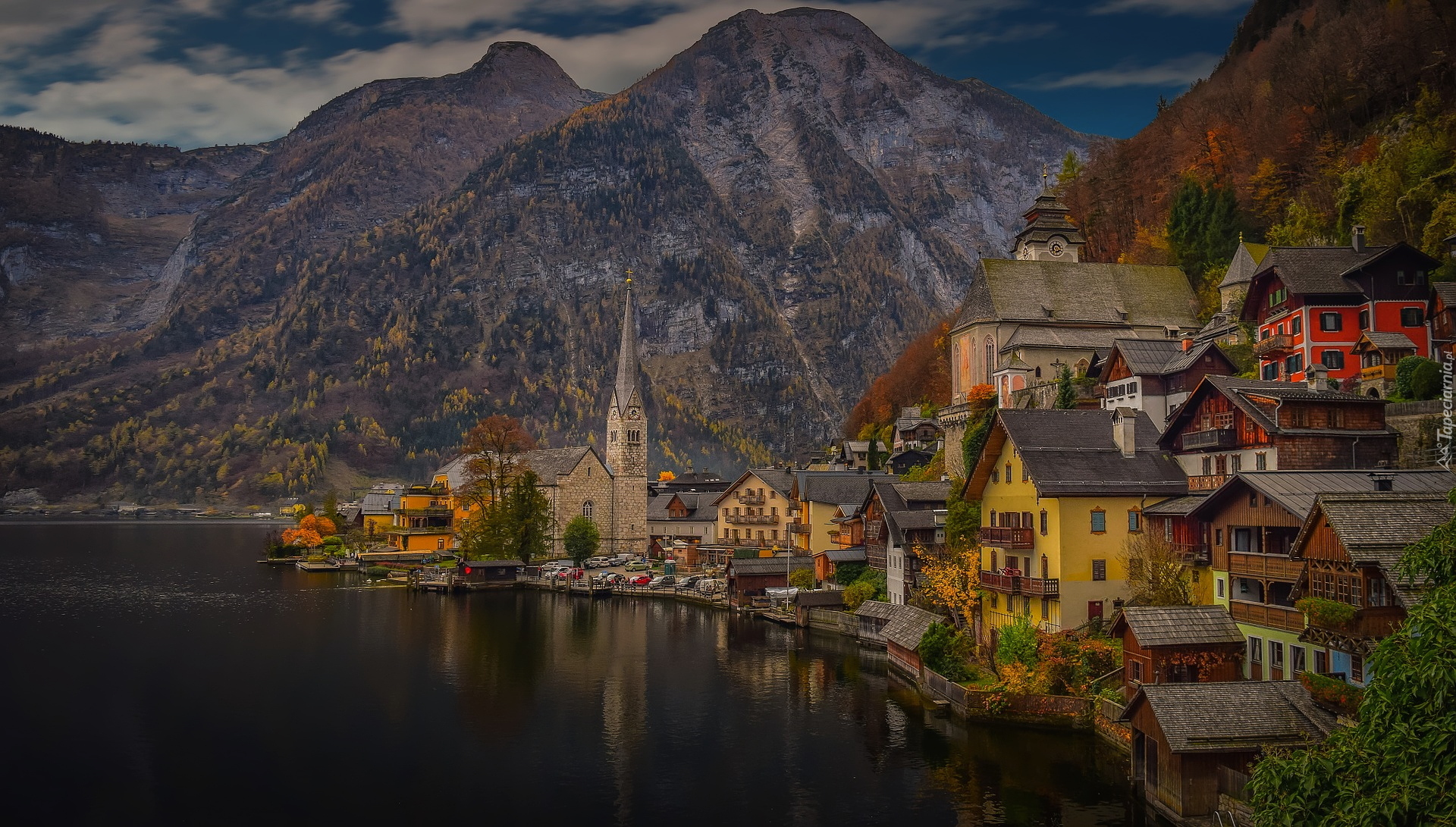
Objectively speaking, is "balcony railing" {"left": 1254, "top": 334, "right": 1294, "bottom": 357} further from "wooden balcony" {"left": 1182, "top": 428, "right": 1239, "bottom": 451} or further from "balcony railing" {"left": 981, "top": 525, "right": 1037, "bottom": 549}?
"balcony railing" {"left": 981, "top": 525, "right": 1037, "bottom": 549}

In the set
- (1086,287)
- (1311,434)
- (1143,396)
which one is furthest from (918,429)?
(1311,434)

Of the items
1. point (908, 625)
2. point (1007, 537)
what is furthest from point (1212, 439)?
point (908, 625)

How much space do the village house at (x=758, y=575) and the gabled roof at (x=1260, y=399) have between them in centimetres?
3592

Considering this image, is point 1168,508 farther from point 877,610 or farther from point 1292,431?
point 877,610

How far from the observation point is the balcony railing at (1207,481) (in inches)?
1631

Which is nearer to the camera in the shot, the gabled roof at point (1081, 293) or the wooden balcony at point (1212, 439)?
the wooden balcony at point (1212, 439)

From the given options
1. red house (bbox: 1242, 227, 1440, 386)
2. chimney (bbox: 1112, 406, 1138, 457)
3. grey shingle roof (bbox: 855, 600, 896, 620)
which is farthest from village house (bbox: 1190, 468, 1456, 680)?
grey shingle roof (bbox: 855, 600, 896, 620)

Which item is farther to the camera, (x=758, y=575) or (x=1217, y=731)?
(x=758, y=575)

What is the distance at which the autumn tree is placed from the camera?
3728 cm

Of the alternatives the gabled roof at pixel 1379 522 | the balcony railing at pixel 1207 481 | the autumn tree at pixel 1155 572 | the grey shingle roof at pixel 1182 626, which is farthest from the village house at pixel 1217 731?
the balcony railing at pixel 1207 481

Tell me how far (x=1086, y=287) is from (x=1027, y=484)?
38528 mm

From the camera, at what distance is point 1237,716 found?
1100 inches

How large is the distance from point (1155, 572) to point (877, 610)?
21602 mm

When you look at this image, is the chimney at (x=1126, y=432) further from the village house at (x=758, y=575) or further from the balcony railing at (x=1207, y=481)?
the village house at (x=758, y=575)
